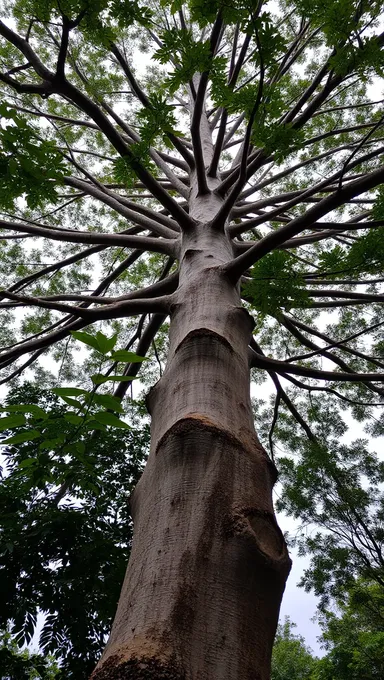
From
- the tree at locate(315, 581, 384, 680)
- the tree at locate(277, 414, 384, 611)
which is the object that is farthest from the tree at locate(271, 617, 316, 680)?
the tree at locate(277, 414, 384, 611)

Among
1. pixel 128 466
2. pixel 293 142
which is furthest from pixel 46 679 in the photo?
pixel 293 142

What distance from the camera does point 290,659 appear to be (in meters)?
16.0

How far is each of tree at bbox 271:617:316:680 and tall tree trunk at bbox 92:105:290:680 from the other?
557 inches

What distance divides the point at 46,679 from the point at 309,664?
1731cm

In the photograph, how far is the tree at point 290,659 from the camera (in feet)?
45.4

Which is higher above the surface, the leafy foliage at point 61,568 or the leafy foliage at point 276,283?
the leafy foliage at point 276,283

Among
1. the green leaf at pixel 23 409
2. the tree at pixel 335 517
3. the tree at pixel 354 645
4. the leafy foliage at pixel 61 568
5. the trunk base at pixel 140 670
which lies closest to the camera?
the trunk base at pixel 140 670

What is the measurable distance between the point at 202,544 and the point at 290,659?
62.0 ft

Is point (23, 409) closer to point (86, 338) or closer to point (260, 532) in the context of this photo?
point (86, 338)

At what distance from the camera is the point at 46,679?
1867mm

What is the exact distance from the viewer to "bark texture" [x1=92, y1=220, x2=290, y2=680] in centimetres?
80

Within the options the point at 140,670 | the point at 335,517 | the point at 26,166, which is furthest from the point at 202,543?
the point at 335,517

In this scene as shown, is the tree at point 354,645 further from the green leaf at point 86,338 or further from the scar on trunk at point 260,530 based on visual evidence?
the green leaf at point 86,338

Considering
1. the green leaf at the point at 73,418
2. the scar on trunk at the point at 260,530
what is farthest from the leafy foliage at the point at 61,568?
the scar on trunk at the point at 260,530
